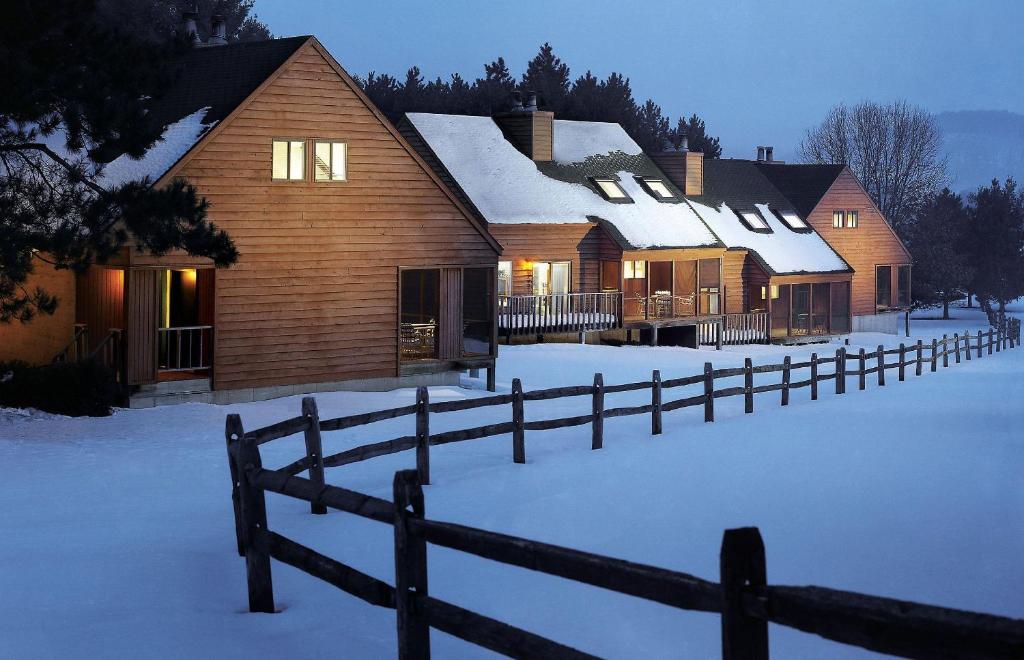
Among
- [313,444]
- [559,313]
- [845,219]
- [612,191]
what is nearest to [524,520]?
[313,444]

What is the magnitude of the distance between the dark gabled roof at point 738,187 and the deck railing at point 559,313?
1224cm

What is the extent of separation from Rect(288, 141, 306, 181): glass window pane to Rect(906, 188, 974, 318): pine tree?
5256 centimetres

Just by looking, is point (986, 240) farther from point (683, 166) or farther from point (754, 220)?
point (683, 166)

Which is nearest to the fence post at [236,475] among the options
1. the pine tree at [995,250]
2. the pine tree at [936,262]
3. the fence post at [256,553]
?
the fence post at [256,553]

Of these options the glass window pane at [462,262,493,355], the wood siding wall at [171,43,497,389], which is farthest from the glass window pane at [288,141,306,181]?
Answer: the glass window pane at [462,262,493,355]

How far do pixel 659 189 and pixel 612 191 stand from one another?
3.22 meters

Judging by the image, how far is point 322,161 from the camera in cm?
2925

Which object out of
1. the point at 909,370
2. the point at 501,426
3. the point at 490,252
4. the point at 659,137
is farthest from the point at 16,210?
the point at 659,137

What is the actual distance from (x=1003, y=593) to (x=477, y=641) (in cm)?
670

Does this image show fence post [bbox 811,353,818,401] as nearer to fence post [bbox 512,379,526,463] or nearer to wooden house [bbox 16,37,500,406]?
wooden house [bbox 16,37,500,406]

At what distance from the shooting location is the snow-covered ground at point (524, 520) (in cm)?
1005

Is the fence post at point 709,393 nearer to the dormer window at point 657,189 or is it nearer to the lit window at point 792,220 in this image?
the dormer window at point 657,189

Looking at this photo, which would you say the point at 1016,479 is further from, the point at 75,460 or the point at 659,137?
the point at 659,137

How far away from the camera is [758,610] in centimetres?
563
